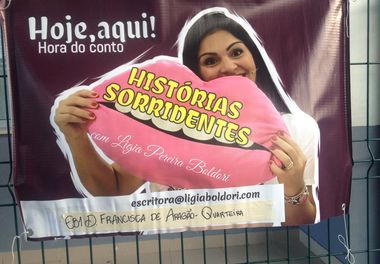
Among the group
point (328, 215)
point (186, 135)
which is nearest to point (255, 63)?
point (186, 135)

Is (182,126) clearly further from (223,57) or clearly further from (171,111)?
(223,57)

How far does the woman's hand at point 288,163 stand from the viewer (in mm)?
2242

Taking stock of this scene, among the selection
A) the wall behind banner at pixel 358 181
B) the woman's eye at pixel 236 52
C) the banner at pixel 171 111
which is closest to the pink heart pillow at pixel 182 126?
the banner at pixel 171 111

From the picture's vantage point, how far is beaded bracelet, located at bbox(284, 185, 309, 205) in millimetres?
2270

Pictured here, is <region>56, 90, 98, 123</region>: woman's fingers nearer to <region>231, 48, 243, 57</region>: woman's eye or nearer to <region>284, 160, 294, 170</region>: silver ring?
<region>231, 48, 243, 57</region>: woman's eye

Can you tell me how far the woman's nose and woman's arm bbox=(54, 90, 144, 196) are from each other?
616 mm

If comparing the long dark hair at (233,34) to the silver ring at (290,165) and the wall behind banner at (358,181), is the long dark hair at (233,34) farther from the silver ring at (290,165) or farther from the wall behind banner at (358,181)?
the wall behind banner at (358,181)

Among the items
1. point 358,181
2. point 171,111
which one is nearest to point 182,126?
point 171,111

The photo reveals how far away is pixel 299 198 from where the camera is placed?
2.28 m

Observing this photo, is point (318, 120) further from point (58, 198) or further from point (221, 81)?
point (58, 198)

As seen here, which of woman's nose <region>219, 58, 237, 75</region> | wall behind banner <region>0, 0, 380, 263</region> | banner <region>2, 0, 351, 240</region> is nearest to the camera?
banner <region>2, 0, 351, 240</region>

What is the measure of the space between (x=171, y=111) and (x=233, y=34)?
0.48 meters

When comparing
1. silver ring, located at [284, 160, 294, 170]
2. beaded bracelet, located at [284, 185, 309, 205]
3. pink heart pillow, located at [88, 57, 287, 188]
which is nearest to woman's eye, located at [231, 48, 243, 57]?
pink heart pillow, located at [88, 57, 287, 188]

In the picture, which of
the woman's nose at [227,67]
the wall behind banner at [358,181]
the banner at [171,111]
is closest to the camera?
the banner at [171,111]
